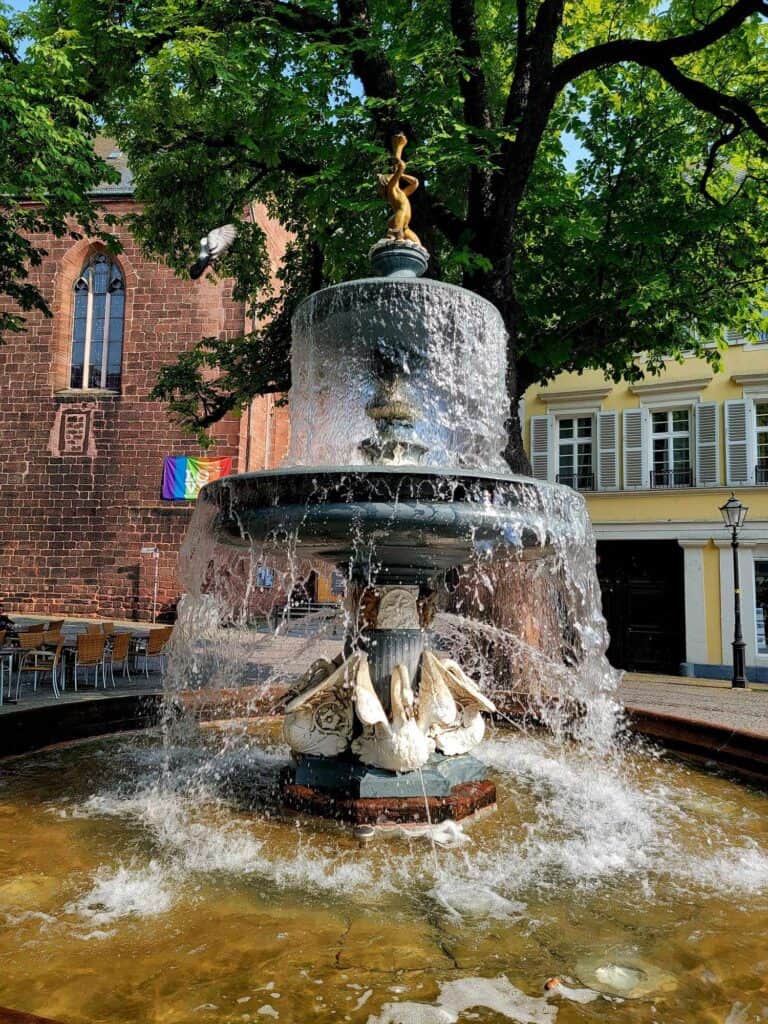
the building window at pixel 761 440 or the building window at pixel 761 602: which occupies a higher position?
the building window at pixel 761 440

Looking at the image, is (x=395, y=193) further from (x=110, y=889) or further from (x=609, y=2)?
(x=609, y=2)

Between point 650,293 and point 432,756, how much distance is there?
706 centimetres

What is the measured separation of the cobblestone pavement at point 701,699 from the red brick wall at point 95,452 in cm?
1536

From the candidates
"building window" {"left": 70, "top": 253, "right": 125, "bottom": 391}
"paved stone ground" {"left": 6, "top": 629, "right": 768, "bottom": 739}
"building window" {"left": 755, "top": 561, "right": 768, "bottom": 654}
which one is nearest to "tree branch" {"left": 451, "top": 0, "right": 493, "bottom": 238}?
"paved stone ground" {"left": 6, "top": 629, "right": 768, "bottom": 739}

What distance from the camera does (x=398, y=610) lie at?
4.92 m

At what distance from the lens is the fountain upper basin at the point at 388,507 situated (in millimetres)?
3797

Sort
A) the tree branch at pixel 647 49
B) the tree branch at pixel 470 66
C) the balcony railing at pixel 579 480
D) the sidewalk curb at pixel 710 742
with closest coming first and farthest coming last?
the sidewalk curb at pixel 710 742
the tree branch at pixel 647 49
the tree branch at pixel 470 66
the balcony railing at pixel 579 480

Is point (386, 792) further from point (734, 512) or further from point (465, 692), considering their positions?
point (734, 512)

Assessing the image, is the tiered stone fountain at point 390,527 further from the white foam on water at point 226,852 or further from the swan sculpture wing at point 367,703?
the white foam on water at point 226,852

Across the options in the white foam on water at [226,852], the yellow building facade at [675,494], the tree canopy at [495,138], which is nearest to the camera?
the white foam on water at [226,852]

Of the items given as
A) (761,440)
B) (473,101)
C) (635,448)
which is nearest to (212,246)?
(473,101)

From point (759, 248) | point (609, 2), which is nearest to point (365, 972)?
point (759, 248)

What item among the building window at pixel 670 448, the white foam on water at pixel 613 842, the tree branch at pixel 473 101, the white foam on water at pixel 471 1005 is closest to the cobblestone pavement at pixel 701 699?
the white foam on water at pixel 613 842

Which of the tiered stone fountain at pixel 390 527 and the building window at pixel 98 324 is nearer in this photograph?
the tiered stone fountain at pixel 390 527
